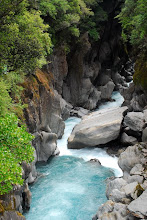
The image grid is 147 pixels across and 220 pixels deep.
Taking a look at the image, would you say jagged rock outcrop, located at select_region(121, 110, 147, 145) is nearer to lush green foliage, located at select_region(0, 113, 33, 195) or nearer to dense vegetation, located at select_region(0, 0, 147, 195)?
dense vegetation, located at select_region(0, 0, 147, 195)

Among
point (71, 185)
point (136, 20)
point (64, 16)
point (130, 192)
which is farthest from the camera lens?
point (64, 16)

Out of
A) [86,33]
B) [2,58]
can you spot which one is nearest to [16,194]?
[2,58]

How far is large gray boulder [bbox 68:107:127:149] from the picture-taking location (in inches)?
755

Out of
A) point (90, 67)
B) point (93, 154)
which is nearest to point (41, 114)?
point (93, 154)

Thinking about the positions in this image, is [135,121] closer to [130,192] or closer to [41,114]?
[41,114]

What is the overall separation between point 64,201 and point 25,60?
8.76 metres

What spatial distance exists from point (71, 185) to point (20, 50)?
9.30 meters

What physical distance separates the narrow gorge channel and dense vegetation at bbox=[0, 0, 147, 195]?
407cm

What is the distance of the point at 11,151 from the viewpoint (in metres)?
8.00

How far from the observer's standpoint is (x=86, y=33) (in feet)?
97.2

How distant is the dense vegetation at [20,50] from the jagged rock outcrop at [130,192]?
4.66m

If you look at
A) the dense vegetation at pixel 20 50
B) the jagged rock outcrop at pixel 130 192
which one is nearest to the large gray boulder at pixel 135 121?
the jagged rock outcrop at pixel 130 192

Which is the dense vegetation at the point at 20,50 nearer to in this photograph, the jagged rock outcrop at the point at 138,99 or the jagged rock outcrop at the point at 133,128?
the jagged rock outcrop at the point at 138,99

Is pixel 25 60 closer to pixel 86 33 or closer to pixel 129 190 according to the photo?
pixel 129 190
